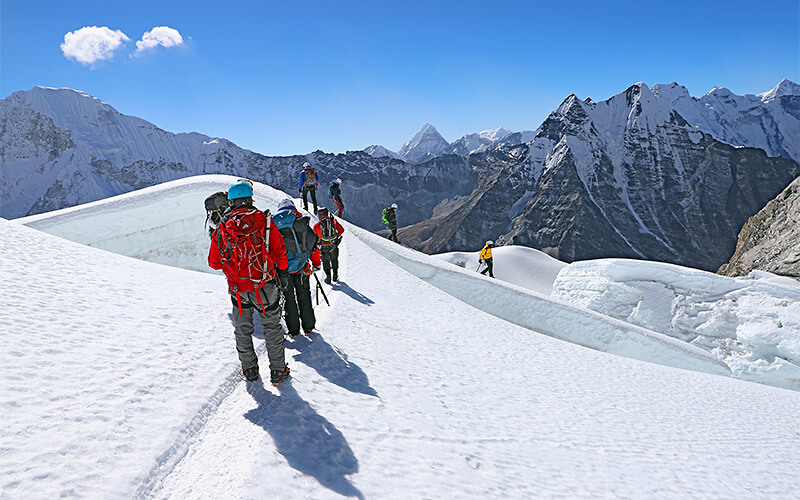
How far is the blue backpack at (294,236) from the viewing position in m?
5.55

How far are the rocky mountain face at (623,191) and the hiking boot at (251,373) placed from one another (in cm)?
16513

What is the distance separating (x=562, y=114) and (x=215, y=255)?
212744 millimetres

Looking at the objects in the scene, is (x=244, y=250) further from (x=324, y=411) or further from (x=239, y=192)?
(x=324, y=411)

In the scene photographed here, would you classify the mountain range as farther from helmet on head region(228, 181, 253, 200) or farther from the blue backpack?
helmet on head region(228, 181, 253, 200)

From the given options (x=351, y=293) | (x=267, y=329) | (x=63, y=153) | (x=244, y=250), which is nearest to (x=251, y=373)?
(x=267, y=329)

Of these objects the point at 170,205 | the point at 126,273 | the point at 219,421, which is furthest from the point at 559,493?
the point at 170,205

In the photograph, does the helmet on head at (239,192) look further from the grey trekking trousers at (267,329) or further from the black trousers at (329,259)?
the black trousers at (329,259)

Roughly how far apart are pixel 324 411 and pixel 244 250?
1.74 m

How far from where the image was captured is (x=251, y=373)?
437 centimetres

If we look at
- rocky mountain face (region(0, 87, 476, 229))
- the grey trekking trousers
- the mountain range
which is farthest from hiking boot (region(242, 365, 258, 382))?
rocky mountain face (region(0, 87, 476, 229))

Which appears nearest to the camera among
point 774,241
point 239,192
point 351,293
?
point 239,192

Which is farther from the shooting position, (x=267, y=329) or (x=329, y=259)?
(x=329, y=259)

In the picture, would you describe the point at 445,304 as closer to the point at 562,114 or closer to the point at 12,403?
the point at 12,403

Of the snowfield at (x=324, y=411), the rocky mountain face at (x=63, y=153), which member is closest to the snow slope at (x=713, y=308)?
the snowfield at (x=324, y=411)
